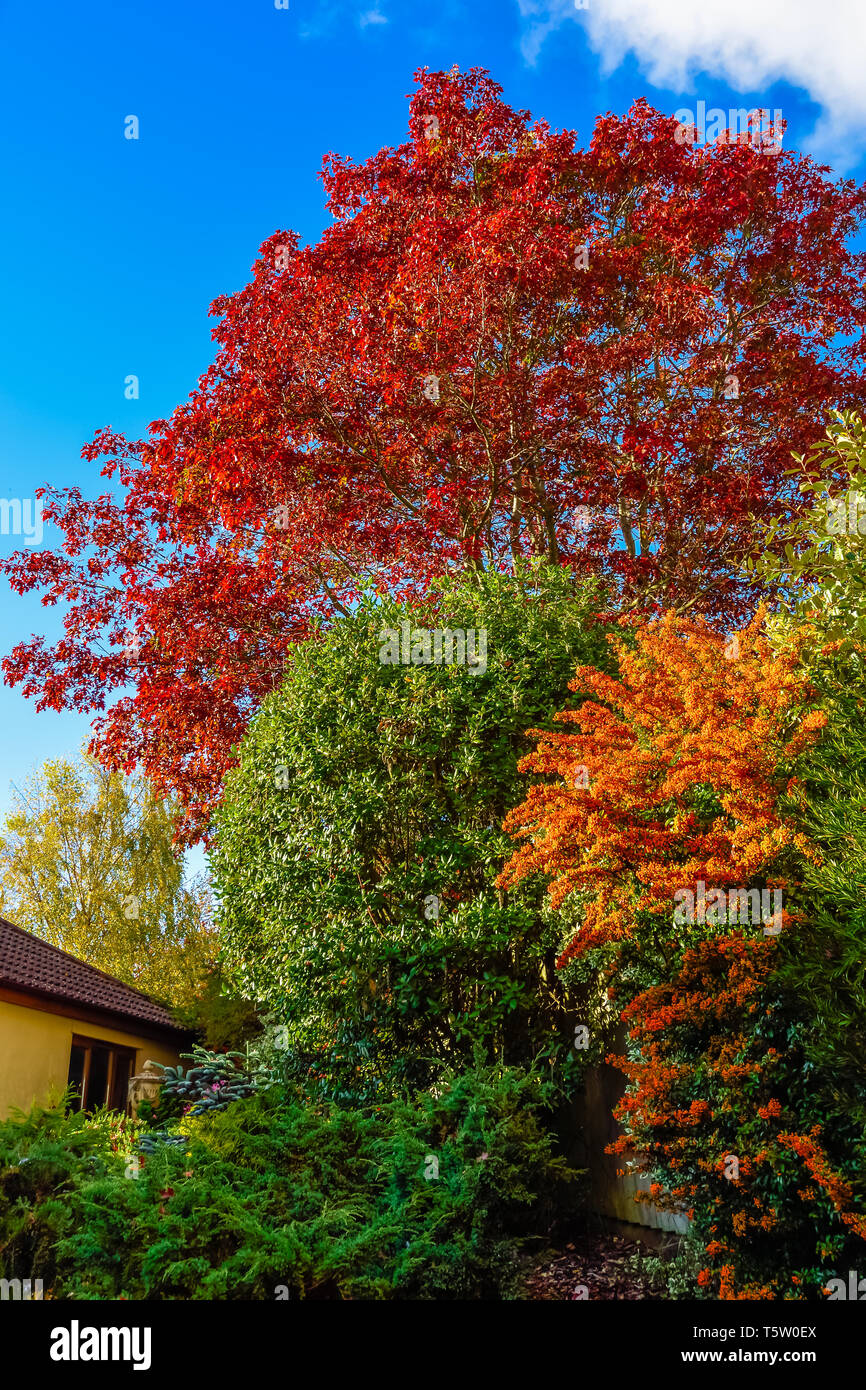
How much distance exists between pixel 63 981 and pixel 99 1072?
2343 mm

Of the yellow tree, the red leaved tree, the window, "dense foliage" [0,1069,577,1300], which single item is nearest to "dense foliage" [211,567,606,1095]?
"dense foliage" [0,1069,577,1300]

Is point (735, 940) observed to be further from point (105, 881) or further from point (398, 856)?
point (105, 881)

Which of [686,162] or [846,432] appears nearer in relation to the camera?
[846,432]

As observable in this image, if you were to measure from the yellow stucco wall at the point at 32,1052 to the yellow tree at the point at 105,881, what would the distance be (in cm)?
926

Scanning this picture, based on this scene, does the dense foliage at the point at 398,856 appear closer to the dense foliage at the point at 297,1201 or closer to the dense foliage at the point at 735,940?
the dense foliage at the point at 297,1201

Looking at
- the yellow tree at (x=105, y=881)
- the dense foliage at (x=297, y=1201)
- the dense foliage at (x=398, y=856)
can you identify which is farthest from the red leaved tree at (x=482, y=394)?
the yellow tree at (x=105, y=881)

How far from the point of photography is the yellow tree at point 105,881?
26.4 m

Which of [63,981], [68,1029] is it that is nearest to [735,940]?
[68,1029]

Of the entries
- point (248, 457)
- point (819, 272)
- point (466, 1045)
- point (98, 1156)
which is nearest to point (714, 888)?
point (466, 1045)

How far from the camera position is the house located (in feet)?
48.3

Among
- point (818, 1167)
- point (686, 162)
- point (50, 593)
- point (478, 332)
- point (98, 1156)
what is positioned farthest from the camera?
point (50, 593)

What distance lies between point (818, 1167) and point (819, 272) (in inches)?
466
